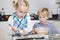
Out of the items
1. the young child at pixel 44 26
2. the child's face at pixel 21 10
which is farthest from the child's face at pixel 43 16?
the child's face at pixel 21 10

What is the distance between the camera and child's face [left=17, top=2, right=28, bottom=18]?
155cm

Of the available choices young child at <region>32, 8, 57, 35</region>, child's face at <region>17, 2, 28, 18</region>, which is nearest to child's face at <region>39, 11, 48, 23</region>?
young child at <region>32, 8, 57, 35</region>

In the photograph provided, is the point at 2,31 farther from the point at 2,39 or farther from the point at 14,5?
the point at 14,5

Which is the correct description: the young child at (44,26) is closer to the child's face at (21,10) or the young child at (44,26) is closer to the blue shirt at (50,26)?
the blue shirt at (50,26)

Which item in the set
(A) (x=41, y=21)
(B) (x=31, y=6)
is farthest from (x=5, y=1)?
(A) (x=41, y=21)

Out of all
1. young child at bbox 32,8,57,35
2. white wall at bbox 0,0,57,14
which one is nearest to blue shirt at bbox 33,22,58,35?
young child at bbox 32,8,57,35

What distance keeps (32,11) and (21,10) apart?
3.4 inches

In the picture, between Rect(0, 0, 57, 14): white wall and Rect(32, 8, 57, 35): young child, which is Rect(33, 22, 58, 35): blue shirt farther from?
Rect(0, 0, 57, 14): white wall

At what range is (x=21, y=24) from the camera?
155cm

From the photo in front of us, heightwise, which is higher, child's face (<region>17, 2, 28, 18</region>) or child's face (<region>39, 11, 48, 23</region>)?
child's face (<region>17, 2, 28, 18</region>)

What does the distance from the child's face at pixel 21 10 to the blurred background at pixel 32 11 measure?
4 cm

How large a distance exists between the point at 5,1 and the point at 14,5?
76mm

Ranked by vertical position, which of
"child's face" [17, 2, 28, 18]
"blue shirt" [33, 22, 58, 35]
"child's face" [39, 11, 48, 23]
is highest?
"child's face" [17, 2, 28, 18]

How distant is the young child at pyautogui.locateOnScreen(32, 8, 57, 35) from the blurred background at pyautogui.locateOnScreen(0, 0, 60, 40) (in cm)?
3
